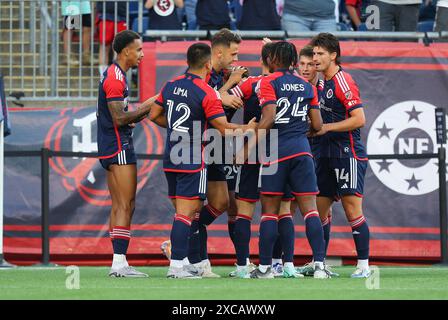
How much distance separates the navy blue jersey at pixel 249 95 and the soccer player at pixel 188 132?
2.02 ft

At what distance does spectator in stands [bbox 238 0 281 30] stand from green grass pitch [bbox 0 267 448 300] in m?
4.83

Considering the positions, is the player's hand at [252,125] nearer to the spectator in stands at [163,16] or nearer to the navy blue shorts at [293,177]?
the navy blue shorts at [293,177]

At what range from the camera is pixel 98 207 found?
1428 cm

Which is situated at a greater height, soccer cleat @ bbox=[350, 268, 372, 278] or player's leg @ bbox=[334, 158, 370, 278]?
player's leg @ bbox=[334, 158, 370, 278]

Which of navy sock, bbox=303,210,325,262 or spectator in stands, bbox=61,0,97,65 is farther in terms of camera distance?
spectator in stands, bbox=61,0,97,65

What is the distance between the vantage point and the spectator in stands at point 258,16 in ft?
50.5

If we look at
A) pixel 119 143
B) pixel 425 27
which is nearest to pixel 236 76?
pixel 119 143

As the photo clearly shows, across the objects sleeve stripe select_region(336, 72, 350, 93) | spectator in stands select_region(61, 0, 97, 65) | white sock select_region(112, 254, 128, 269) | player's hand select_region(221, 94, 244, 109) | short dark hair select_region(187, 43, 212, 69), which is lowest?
white sock select_region(112, 254, 128, 269)

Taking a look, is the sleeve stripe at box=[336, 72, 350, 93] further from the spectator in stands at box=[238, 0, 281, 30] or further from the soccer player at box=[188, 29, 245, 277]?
the spectator in stands at box=[238, 0, 281, 30]

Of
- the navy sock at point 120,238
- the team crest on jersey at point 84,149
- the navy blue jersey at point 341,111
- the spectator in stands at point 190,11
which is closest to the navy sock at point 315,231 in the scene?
the navy blue jersey at point 341,111

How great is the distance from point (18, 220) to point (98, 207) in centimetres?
102

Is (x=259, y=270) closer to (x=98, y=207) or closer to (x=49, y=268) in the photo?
(x=49, y=268)

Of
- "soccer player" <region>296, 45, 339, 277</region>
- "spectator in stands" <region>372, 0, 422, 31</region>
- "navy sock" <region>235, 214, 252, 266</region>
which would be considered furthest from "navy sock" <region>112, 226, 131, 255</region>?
"spectator in stands" <region>372, 0, 422, 31</region>

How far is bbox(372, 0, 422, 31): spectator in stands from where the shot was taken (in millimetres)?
15531
